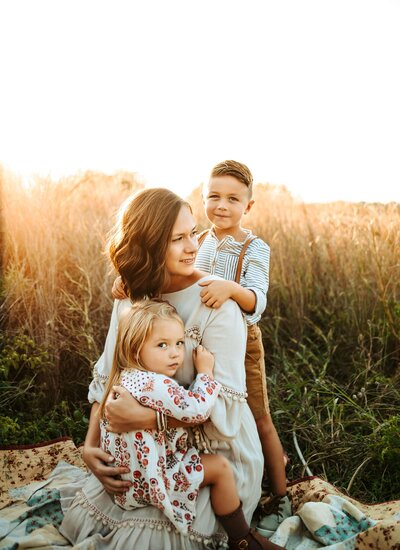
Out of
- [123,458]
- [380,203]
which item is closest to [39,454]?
[123,458]

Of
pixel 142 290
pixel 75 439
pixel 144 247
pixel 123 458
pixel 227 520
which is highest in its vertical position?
pixel 144 247

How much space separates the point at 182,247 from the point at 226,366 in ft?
1.69

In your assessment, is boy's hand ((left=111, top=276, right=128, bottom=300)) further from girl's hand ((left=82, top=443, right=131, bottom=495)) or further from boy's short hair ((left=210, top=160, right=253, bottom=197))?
boy's short hair ((left=210, top=160, right=253, bottom=197))

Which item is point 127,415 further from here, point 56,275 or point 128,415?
point 56,275

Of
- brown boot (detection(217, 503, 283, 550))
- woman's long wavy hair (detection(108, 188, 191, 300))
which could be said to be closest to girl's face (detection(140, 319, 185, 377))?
woman's long wavy hair (detection(108, 188, 191, 300))

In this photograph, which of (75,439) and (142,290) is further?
(75,439)

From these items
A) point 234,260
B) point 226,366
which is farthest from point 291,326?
point 226,366

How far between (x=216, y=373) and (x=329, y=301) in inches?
105

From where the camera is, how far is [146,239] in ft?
7.86

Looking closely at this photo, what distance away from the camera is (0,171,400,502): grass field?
353cm

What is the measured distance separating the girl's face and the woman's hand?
0.15 meters

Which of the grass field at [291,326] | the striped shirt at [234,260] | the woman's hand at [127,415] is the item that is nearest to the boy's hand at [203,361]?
the woman's hand at [127,415]

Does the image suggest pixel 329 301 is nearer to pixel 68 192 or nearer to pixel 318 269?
pixel 318 269

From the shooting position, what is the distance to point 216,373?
7.62 ft
